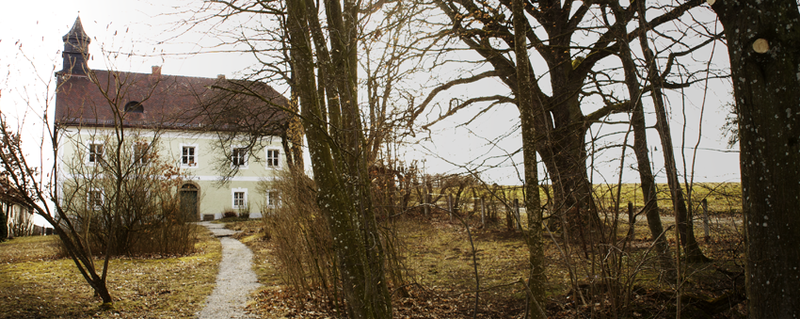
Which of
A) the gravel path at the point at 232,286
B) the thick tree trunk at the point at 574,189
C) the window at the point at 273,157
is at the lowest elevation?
the gravel path at the point at 232,286

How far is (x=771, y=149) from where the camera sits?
3.02m

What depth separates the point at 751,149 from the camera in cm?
311

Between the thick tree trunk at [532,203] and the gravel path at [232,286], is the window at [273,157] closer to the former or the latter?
the gravel path at [232,286]

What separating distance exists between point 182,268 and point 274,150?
52.7 feet

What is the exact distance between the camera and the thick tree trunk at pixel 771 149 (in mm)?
2973

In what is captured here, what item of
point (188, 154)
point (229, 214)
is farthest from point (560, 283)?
point (188, 154)

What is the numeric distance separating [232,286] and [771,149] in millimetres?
7249

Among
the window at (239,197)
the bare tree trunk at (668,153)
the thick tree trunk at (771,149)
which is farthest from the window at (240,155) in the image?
the thick tree trunk at (771,149)

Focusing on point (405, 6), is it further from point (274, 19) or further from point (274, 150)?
point (274, 150)

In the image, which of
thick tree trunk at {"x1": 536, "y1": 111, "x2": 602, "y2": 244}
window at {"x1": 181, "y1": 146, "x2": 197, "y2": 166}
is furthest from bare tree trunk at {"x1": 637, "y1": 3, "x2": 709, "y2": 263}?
window at {"x1": 181, "y1": 146, "x2": 197, "y2": 166}

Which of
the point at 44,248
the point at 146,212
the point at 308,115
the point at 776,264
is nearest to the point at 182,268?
the point at 146,212

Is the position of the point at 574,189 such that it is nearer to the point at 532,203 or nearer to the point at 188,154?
the point at 532,203

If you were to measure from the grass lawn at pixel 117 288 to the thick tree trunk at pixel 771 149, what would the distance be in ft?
19.8

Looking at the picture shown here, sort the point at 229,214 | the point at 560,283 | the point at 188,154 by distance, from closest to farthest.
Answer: the point at 560,283 → the point at 229,214 → the point at 188,154
